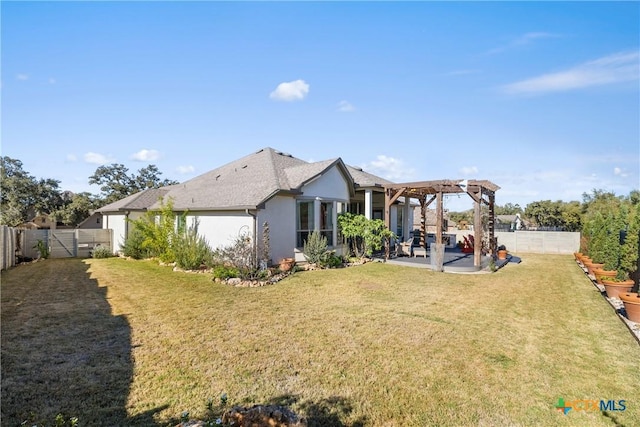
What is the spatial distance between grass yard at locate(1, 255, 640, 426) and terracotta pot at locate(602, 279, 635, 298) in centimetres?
45

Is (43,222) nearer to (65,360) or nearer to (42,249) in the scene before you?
(42,249)

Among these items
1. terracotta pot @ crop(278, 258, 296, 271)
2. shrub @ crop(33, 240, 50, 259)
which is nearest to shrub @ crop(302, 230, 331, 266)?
terracotta pot @ crop(278, 258, 296, 271)

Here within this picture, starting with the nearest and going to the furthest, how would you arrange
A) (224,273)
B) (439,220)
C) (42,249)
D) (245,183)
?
(224,273) < (439,220) < (245,183) < (42,249)

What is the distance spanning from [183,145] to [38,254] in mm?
11025

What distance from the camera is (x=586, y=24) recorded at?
455 inches

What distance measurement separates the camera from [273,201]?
48.3 ft

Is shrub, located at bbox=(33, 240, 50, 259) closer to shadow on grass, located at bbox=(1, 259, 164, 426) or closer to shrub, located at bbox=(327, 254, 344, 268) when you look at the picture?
shadow on grass, located at bbox=(1, 259, 164, 426)

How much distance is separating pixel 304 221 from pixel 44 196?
148 feet

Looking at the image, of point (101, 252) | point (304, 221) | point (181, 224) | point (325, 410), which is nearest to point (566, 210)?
point (304, 221)

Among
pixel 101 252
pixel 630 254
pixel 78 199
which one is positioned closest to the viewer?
pixel 630 254

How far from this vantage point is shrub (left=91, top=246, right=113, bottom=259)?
66.8 ft

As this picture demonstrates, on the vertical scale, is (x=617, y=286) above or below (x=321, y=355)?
above

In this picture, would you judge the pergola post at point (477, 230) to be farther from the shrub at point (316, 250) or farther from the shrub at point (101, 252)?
the shrub at point (101, 252)

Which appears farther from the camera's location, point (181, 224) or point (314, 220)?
point (181, 224)
